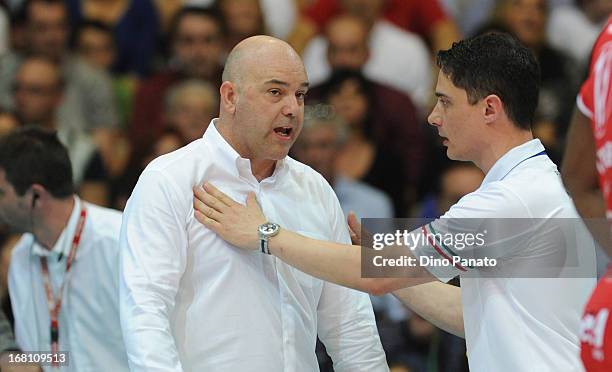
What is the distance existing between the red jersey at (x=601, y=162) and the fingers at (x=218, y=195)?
1739 millimetres

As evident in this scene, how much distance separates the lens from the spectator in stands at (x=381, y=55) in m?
9.38

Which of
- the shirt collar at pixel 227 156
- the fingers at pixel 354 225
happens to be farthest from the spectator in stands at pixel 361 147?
the shirt collar at pixel 227 156

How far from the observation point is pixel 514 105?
187 inches

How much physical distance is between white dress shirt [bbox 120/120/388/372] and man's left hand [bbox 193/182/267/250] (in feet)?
0.14

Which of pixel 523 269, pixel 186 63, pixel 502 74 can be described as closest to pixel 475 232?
Result: pixel 523 269

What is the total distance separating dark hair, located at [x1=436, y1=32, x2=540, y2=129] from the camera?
4746 mm

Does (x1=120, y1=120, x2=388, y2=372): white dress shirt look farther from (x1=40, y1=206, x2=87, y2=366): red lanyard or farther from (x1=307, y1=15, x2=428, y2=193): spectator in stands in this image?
(x1=307, y1=15, x2=428, y2=193): spectator in stands

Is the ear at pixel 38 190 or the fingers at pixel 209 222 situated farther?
the ear at pixel 38 190

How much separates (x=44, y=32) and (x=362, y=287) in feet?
18.0

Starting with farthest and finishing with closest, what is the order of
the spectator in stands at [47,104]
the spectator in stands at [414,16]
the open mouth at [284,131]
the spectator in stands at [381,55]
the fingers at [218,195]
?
the spectator in stands at [414,16], the spectator in stands at [381,55], the spectator in stands at [47,104], the open mouth at [284,131], the fingers at [218,195]

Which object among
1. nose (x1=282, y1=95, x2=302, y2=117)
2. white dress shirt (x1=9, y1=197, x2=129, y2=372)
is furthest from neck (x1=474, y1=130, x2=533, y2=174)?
white dress shirt (x1=9, y1=197, x2=129, y2=372)

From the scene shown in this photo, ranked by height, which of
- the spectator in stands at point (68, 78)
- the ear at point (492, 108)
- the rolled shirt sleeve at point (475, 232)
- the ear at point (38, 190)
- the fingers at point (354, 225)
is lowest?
the rolled shirt sleeve at point (475, 232)

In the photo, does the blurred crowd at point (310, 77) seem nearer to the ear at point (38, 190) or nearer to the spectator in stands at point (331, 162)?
the spectator in stands at point (331, 162)

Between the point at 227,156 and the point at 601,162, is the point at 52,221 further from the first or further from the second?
the point at 601,162
